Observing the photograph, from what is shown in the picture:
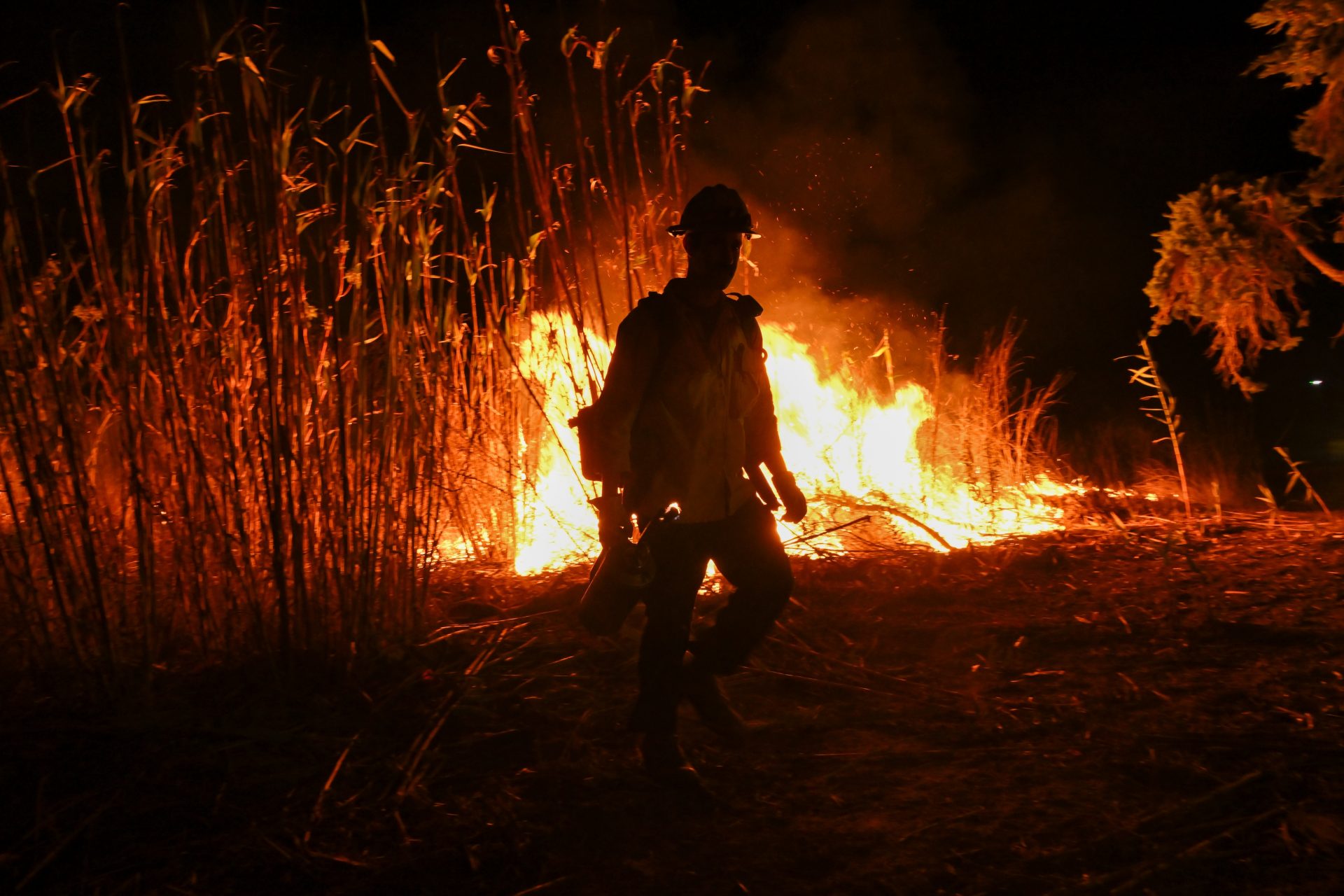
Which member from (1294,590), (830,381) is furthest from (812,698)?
(830,381)

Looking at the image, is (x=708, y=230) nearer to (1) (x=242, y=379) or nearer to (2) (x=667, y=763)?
(2) (x=667, y=763)

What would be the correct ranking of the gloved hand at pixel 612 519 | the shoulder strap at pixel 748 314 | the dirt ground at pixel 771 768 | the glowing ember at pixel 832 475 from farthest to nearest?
the glowing ember at pixel 832 475, the shoulder strap at pixel 748 314, the gloved hand at pixel 612 519, the dirt ground at pixel 771 768

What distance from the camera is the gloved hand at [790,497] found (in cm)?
287

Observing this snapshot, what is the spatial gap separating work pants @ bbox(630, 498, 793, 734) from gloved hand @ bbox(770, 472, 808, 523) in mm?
70

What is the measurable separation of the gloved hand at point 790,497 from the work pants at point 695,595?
7 cm

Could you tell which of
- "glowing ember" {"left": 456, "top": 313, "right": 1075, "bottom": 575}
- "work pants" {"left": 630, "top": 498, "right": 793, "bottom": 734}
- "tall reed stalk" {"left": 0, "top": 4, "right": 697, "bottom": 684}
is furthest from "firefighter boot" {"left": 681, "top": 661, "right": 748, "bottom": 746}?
"glowing ember" {"left": 456, "top": 313, "right": 1075, "bottom": 575}

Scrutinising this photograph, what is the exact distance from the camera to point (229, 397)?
3104 mm

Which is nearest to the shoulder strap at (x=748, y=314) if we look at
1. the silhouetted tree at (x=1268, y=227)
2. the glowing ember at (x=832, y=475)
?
the glowing ember at (x=832, y=475)

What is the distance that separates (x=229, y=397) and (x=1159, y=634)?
3.42 meters

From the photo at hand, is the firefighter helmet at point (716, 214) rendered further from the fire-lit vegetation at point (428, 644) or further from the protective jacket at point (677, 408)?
the fire-lit vegetation at point (428, 644)

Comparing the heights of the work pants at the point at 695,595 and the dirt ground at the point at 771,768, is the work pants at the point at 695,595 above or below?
above

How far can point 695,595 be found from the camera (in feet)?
8.93

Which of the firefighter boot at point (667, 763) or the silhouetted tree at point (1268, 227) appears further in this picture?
the silhouetted tree at point (1268, 227)

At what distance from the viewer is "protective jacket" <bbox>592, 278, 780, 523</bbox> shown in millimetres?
2580
